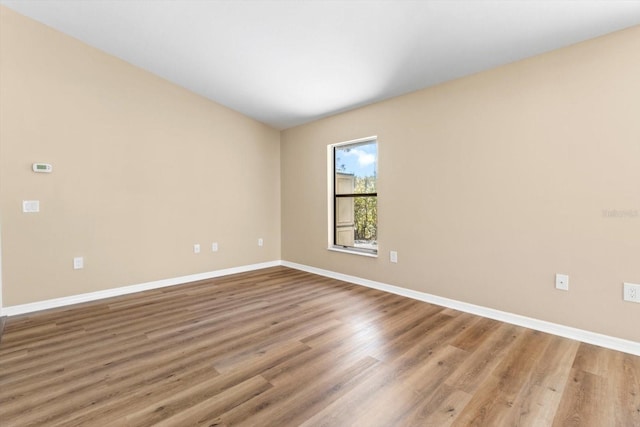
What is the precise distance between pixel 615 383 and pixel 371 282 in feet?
7.76

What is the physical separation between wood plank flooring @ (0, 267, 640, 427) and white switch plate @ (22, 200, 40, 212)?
110 cm

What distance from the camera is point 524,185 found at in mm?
2625

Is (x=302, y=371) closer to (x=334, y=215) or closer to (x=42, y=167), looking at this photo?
(x=334, y=215)

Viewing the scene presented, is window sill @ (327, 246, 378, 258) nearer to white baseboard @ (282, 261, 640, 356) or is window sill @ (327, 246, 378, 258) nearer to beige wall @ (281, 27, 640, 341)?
beige wall @ (281, 27, 640, 341)

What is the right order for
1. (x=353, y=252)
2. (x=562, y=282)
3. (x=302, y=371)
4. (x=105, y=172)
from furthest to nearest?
(x=353, y=252), (x=105, y=172), (x=562, y=282), (x=302, y=371)

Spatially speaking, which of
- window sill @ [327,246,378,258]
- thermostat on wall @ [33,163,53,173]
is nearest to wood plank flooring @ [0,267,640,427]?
window sill @ [327,246,378,258]

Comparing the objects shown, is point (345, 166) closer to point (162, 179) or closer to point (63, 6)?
point (162, 179)

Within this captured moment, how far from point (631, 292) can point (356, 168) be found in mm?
3007

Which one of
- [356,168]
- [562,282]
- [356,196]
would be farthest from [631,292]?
[356,168]

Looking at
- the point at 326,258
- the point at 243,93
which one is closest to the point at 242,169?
the point at 243,93

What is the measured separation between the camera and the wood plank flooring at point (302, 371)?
60.3 inches

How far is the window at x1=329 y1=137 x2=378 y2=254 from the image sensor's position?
402 cm

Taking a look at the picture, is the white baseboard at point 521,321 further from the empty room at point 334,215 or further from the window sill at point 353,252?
the window sill at point 353,252

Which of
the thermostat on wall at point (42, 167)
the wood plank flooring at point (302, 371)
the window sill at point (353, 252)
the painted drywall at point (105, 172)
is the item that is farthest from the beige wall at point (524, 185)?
the thermostat on wall at point (42, 167)
